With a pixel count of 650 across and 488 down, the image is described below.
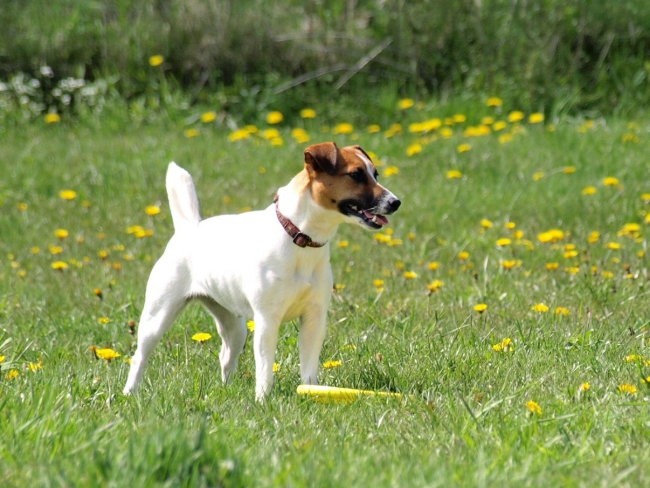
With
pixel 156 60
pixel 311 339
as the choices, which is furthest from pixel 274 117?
pixel 311 339

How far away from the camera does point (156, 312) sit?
203 inches

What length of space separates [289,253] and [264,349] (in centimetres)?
38

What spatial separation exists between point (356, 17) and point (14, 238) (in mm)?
5202

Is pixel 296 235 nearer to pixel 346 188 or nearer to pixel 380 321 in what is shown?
pixel 346 188

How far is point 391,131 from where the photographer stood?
35.4ft

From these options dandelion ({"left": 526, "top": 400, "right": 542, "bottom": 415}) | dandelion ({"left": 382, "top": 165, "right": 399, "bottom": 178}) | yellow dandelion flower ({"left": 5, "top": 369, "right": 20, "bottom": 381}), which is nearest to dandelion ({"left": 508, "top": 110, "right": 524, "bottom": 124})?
dandelion ({"left": 382, "top": 165, "right": 399, "bottom": 178})

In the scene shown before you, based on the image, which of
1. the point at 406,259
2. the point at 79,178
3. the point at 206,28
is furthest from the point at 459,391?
the point at 206,28

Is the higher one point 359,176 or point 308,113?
→ point 359,176

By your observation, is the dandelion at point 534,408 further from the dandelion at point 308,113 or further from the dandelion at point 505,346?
the dandelion at point 308,113

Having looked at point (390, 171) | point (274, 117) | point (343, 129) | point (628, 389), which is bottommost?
point (274, 117)

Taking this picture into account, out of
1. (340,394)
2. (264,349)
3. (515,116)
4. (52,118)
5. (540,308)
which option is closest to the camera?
(340,394)

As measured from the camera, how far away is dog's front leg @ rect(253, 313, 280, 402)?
15.4 ft

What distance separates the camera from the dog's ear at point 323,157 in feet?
15.0

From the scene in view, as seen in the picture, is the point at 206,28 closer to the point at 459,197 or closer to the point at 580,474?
the point at 459,197
